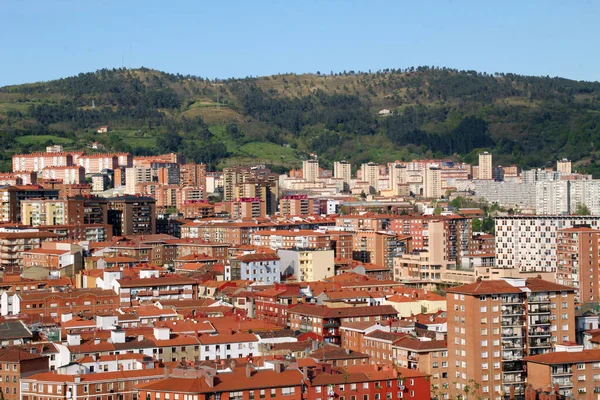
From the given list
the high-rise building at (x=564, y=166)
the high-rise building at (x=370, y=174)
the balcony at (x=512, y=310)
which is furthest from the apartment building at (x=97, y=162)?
the balcony at (x=512, y=310)

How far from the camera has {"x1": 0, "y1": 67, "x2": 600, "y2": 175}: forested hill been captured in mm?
119688

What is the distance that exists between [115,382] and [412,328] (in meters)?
9.13

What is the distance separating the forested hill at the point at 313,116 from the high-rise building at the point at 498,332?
262 feet

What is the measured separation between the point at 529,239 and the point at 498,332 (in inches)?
1056

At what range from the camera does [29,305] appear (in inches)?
1559

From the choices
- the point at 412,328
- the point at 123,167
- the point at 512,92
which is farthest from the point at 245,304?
the point at 512,92

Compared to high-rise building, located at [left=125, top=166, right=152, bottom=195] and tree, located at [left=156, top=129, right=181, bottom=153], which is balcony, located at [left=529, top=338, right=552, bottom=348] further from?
tree, located at [left=156, top=129, right=181, bottom=153]

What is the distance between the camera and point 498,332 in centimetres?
2806

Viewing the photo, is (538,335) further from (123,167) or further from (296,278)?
(123,167)

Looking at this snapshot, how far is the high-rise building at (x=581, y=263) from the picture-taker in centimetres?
4734

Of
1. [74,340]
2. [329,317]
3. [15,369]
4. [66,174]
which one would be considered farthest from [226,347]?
[66,174]

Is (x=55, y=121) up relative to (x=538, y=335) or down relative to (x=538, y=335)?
up

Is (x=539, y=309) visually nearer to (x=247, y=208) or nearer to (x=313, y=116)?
(x=247, y=208)

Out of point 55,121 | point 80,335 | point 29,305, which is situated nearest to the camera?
point 80,335
